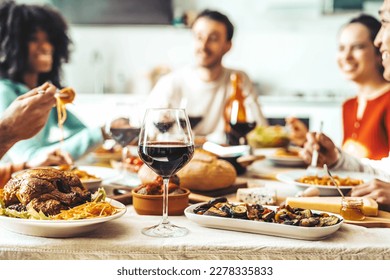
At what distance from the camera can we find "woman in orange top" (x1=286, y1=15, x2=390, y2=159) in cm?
272

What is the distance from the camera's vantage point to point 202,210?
3.75ft

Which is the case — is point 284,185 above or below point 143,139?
below

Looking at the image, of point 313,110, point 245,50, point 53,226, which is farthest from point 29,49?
point 245,50

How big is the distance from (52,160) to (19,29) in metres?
1.00

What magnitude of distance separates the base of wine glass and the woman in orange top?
182 cm

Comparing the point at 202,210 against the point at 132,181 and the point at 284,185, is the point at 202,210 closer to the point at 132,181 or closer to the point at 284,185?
the point at 132,181

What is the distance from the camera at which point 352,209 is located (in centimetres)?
119

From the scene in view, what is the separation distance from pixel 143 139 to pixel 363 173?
0.99 meters

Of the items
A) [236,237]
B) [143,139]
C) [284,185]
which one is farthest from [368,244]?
[284,185]

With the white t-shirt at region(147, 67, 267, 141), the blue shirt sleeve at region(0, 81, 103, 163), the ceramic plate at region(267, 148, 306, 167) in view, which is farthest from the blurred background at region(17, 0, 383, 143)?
the ceramic plate at region(267, 148, 306, 167)

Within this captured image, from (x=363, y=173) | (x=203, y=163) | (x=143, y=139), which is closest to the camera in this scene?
(x=143, y=139)

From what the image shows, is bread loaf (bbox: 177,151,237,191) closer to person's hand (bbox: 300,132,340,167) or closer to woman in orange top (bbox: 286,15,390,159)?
person's hand (bbox: 300,132,340,167)

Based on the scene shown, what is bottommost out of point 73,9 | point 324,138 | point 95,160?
point 95,160

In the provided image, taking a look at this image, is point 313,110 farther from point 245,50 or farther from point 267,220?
point 267,220
